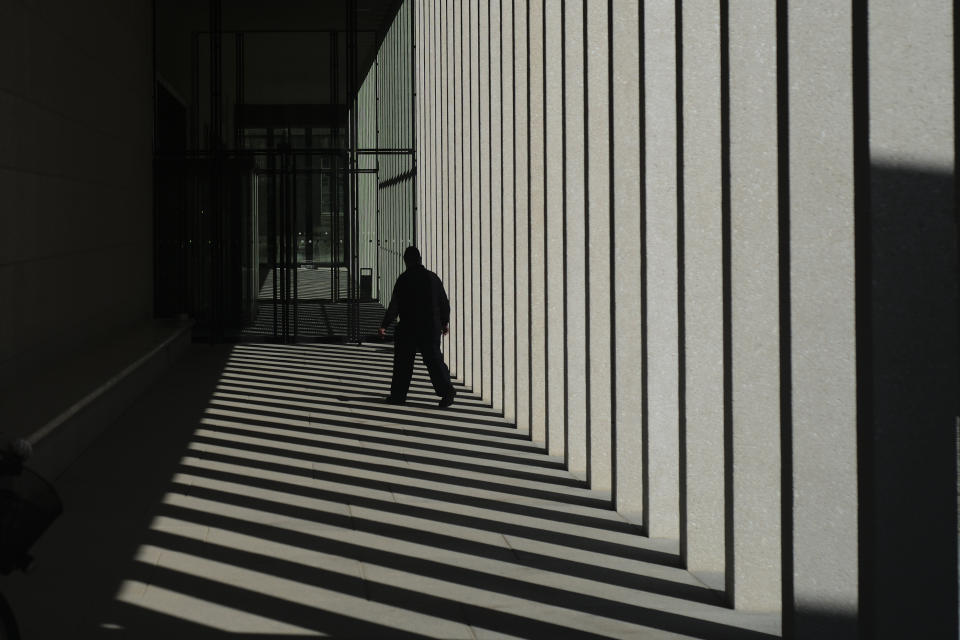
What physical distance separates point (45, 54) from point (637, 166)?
→ 24.1ft

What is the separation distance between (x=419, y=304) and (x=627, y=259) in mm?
5528

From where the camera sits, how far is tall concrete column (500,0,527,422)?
12477 mm

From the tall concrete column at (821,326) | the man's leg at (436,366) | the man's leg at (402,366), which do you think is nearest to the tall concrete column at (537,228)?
the man's leg at (436,366)

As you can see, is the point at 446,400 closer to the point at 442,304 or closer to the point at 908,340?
the point at 442,304

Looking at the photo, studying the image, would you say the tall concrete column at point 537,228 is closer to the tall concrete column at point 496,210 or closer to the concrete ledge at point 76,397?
the tall concrete column at point 496,210

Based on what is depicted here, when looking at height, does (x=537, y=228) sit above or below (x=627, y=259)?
above

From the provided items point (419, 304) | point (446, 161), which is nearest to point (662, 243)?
point (419, 304)

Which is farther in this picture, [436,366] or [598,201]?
[436,366]

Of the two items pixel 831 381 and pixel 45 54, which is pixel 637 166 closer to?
pixel 831 381

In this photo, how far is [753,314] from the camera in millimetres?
6059

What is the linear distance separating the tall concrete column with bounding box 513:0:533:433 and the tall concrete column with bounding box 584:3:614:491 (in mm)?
2380

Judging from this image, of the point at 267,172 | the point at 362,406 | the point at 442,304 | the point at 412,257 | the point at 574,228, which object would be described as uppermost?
the point at 267,172

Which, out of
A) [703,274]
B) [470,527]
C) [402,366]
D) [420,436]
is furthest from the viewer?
[402,366]

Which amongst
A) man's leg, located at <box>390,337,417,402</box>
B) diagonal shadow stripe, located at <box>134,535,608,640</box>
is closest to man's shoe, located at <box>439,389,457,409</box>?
man's leg, located at <box>390,337,417,402</box>
